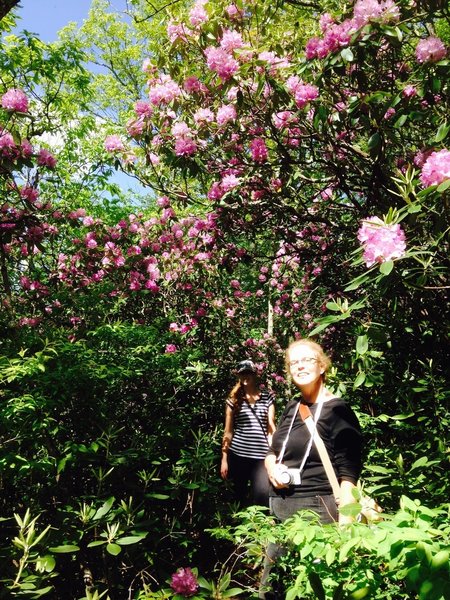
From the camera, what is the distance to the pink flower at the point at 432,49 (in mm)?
2031

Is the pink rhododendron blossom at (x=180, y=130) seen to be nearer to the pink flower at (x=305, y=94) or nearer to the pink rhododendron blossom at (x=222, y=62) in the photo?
the pink rhododendron blossom at (x=222, y=62)

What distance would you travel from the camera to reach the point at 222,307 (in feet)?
19.5

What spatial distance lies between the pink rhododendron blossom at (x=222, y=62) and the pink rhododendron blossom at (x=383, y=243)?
70.1 inches

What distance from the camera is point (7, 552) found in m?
1.57

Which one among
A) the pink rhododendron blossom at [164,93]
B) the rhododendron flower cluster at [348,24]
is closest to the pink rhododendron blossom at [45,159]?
the pink rhododendron blossom at [164,93]

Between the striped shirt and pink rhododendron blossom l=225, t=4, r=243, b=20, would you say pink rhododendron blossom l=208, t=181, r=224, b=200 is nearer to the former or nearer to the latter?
pink rhododendron blossom l=225, t=4, r=243, b=20

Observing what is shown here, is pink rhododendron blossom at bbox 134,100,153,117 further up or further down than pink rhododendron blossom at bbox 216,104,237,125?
further up

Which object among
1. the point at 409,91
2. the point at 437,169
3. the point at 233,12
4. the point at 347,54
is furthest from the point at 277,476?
the point at 233,12

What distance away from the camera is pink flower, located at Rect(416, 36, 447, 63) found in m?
2.03

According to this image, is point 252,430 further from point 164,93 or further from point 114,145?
point 114,145

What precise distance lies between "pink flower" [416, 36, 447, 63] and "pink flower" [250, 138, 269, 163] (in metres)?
1.44

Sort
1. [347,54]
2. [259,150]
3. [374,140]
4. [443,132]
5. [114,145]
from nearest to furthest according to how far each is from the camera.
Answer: [443,132]
[347,54]
[374,140]
[259,150]
[114,145]

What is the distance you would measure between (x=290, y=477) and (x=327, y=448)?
0.22m

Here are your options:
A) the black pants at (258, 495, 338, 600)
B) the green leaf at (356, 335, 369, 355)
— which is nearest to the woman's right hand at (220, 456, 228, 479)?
the black pants at (258, 495, 338, 600)
